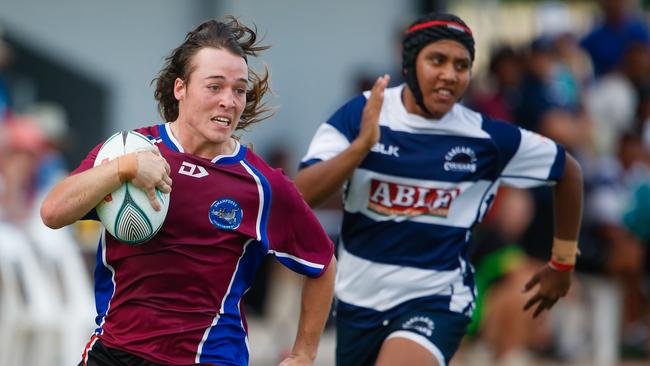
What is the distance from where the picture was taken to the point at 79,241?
40.8 ft

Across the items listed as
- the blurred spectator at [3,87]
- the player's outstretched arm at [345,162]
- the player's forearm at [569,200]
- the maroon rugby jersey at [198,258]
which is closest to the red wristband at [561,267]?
the player's forearm at [569,200]

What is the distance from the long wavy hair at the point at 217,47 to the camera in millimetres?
5090

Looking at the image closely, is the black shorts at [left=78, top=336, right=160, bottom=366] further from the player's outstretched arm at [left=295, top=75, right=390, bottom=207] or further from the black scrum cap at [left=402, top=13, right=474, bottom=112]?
the black scrum cap at [left=402, top=13, right=474, bottom=112]

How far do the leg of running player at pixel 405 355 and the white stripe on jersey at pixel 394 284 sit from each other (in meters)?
0.27

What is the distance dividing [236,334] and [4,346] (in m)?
6.39

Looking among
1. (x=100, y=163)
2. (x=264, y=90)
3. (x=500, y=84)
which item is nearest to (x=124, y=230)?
(x=100, y=163)

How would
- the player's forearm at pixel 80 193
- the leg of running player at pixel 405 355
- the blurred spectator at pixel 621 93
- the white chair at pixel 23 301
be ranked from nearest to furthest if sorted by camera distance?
1. the player's forearm at pixel 80 193
2. the leg of running player at pixel 405 355
3. the white chair at pixel 23 301
4. the blurred spectator at pixel 621 93

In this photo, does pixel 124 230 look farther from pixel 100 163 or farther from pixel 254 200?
pixel 254 200

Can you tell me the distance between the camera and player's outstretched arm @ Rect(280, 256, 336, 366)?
5.10 m

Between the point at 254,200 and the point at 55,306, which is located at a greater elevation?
the point at 254,200

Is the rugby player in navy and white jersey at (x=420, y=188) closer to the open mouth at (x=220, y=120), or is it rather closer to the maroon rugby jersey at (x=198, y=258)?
the maroon rugby jersey at (x=198, y=258)

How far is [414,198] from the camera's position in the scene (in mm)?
6207

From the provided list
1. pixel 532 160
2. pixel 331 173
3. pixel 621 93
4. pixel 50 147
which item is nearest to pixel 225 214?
pixel 331 173

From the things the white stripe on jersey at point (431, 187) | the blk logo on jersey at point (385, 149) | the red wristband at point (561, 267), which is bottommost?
the red wristband at point (561, 267)
